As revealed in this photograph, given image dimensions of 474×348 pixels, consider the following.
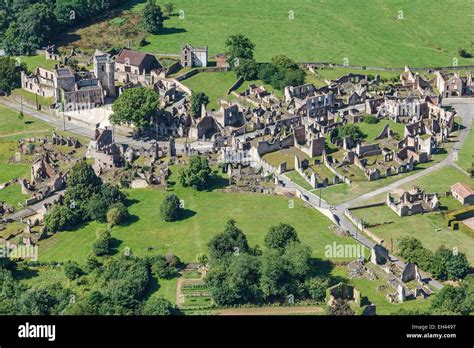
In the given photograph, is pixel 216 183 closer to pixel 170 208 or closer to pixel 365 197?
pixel 170 208

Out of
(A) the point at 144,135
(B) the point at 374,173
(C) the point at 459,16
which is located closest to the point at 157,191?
(A) the point at 144,135

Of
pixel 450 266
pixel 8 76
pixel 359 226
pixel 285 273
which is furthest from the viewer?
pixel 8 76

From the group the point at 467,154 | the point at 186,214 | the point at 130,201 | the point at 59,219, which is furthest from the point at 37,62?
the point at 467,154

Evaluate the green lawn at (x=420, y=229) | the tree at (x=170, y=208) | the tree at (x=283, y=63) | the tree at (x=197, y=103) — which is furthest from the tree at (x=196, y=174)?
the tree at (x=283, y=63)

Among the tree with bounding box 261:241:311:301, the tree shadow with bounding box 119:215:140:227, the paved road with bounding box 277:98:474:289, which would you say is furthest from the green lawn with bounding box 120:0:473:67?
the tree with bounding box 261:241:311:301

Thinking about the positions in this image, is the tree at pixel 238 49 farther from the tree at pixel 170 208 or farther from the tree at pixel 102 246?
the tree at pixel 102 246

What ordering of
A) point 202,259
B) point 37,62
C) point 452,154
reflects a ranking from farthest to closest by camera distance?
point 37,62, point 452,154, point 202,259

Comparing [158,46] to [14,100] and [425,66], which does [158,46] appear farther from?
[425,66]

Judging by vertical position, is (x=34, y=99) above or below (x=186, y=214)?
above
